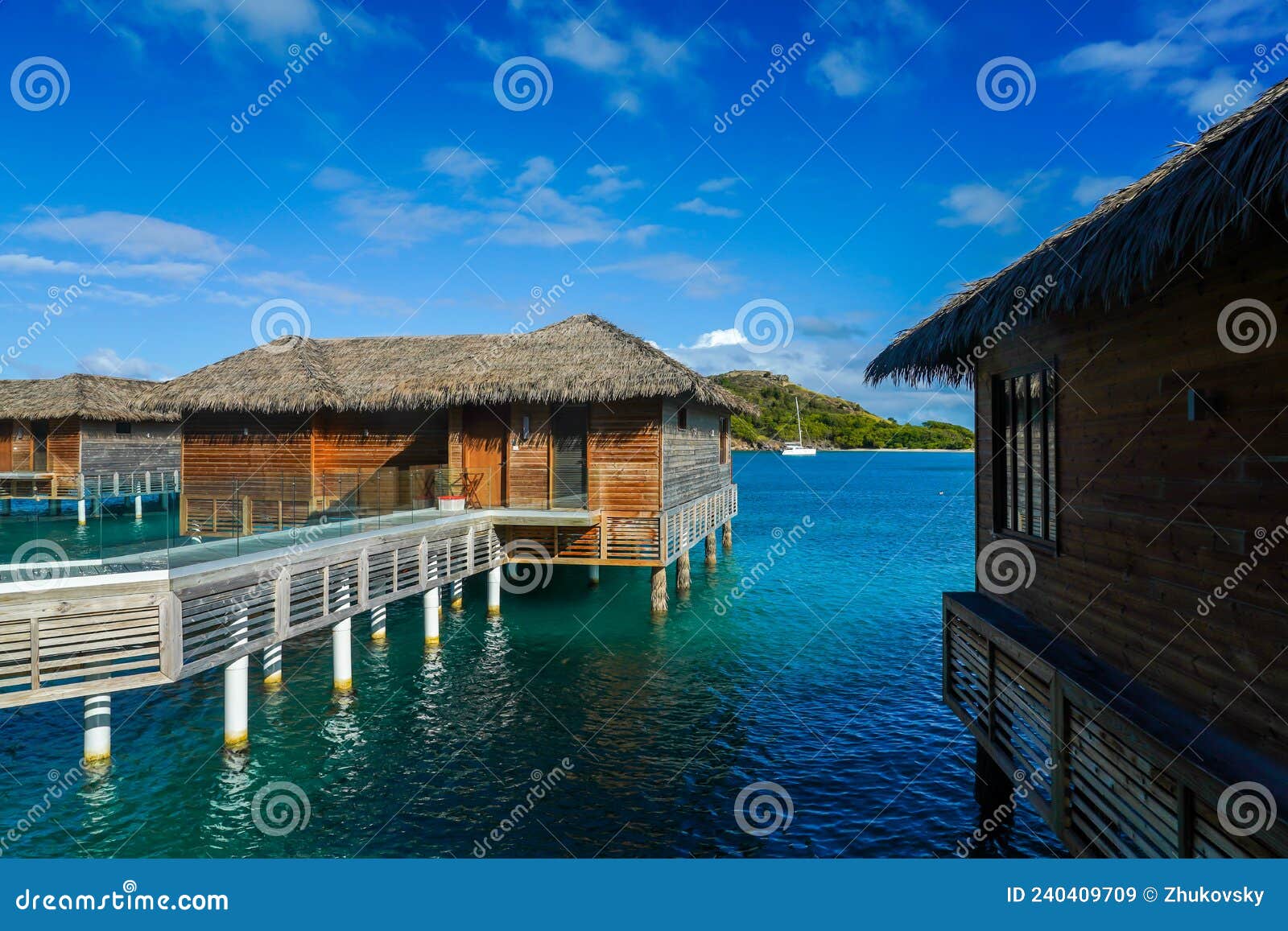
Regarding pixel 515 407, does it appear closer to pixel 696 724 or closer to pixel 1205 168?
pixel 696 724

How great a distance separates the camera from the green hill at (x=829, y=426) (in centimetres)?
12269

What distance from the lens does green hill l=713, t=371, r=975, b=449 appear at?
403ft

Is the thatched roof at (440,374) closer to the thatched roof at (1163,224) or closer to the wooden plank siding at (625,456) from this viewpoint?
the wooden plank siding at (625,456)

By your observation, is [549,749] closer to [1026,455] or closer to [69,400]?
[1026,455]

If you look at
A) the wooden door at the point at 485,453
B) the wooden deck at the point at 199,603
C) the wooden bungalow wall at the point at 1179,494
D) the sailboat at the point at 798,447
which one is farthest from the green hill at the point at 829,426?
the wooden bungalow wall at the point at 1179,494

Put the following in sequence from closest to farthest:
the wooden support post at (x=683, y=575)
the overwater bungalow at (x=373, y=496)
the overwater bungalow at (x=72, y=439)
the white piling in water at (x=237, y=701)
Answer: the overwater bungalow at (x=373, y=496) → the white piling in water at (x=237, y=701) → the wooden support post at (x=683, y=575) → the overwater bungalow at (x=72, y=439)

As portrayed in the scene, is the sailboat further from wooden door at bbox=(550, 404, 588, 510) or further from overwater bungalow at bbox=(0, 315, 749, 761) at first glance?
wooden door at bbox=(550, 404, 588, 510)

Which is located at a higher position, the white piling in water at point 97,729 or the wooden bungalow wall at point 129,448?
the wooden bungalow wall at point 129,448

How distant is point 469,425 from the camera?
1614 cm

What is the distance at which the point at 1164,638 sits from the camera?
4391mm

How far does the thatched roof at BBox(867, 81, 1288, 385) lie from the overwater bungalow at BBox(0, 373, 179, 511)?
2799 cm

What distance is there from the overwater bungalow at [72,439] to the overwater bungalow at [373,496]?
1115 centimetres

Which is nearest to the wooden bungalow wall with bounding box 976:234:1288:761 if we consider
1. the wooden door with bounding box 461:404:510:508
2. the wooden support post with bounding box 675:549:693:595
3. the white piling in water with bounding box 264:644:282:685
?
the white piling in water with bounding box 264:644:282:685

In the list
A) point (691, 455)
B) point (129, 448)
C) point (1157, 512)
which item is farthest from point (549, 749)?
point (129, 448)
